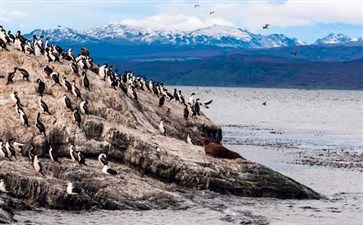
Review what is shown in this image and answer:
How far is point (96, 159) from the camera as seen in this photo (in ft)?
105

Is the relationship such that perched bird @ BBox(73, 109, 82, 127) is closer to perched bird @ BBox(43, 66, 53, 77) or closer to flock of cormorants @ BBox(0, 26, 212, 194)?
flock of cormorants @ BBox(0, 26, 212, 194)

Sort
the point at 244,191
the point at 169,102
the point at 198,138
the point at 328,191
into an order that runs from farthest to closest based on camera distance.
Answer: the point at 169,102, the point at 198,138, the point at 328,191, the point at 244,191

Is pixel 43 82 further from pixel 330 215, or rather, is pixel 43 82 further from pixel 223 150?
pixel 330 215

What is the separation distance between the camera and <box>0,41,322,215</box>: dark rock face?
28547mm

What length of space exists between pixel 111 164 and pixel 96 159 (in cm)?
76

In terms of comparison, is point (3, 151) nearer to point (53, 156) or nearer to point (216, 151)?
point (53, 156)

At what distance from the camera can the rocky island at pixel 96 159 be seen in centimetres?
2845

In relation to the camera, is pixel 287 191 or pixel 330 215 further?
pixel 287 191

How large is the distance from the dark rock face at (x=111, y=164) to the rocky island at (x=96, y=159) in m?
0.04

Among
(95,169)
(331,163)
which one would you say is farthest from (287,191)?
(331,163)

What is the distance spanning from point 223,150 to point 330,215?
609 cm

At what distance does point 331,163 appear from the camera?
4944 cm

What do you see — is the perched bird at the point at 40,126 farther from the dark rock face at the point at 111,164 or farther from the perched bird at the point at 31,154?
the perched bird at the point at 31,154

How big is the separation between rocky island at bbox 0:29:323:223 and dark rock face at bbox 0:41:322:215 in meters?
0.04
